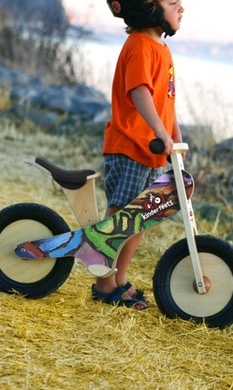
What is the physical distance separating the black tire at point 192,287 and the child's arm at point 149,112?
47 centimetres

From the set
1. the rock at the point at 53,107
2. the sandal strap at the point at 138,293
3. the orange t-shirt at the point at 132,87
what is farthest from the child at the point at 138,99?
the rock at the point at 53,107

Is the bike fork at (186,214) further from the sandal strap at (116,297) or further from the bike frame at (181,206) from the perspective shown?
the sandal strap at (116,297)

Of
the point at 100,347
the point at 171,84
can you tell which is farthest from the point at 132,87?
the point at 100,347

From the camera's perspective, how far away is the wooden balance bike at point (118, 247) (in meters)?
3.44

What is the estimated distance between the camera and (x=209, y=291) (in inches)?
138

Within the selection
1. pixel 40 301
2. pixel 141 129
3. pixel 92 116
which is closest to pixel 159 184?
pixel 141 129

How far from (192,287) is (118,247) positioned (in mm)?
380

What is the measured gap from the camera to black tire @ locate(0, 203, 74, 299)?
11.9 feet

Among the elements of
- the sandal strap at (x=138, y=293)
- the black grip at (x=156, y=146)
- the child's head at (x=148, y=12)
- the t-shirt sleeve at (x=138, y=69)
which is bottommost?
the sandal strap at (x=138, y=293)

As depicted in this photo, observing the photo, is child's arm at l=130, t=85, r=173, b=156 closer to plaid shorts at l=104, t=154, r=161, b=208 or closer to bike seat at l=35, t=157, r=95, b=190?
plaid shorts at l=104, t=154, r=161, b=208

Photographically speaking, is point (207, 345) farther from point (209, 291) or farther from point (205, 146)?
point (205, 146)

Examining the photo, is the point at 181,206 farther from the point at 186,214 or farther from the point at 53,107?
the point at 53,107

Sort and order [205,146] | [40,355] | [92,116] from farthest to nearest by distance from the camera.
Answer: [92,116] < [205,146] < [40,355]

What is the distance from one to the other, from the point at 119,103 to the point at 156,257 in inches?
59.9
